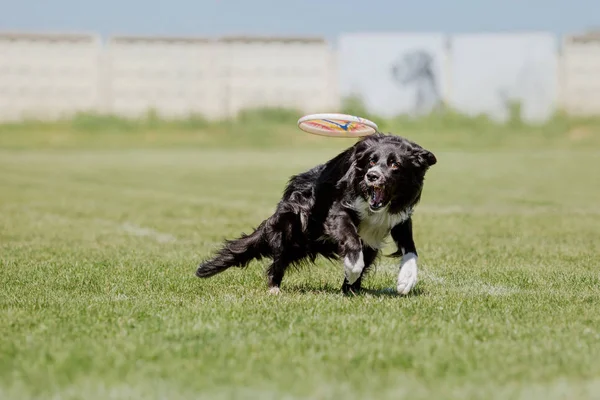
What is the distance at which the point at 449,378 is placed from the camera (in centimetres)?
459

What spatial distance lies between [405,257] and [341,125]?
3.85 ft

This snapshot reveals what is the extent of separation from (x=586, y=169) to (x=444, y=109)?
80.1 ft

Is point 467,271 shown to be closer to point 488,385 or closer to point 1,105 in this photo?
point 488,385

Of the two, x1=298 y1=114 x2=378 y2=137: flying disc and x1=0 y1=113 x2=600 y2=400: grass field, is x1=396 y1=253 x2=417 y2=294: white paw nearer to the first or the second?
x1=0 y1=113 x2=600 y2=400: grass field

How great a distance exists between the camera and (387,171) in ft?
23.1

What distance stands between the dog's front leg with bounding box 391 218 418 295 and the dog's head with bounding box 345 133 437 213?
0.23 m

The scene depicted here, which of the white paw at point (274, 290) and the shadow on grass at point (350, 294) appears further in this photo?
the white paw at point (274, 290)

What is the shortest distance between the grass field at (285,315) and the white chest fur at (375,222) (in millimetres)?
454

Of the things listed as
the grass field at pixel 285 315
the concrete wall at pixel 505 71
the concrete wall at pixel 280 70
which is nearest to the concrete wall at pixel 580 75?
the concrete wall at pixel 505 71

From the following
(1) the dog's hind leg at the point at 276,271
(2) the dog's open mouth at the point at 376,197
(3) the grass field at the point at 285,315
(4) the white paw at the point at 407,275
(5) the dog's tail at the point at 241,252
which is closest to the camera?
(3) the grass field at the point at 285,315

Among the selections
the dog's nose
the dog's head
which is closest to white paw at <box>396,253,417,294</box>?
the dog's head

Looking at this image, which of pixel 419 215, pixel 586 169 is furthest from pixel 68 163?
pixel 419 215

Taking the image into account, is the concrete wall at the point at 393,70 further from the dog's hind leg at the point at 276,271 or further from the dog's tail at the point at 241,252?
the dog's hind leg at the point at 276,271

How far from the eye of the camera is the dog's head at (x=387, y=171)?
23.1ft
